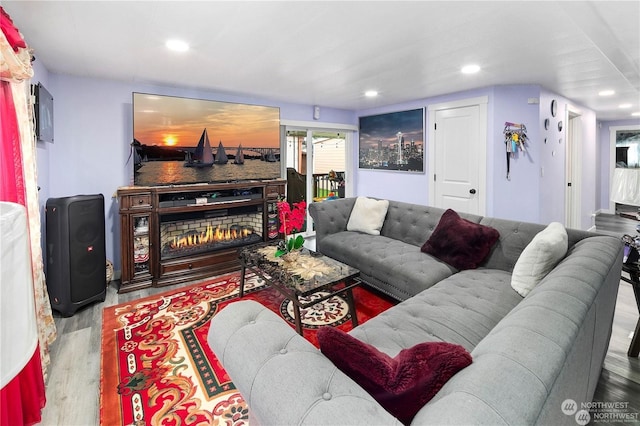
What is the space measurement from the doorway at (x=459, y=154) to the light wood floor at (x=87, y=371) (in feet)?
6.10

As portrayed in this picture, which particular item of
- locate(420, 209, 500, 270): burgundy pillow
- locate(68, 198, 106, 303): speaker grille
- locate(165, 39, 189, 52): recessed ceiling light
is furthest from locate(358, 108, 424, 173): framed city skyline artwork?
locate(68, 198, 106, 303): speaker grille

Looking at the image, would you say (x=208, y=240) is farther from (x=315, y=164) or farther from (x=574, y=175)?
(x=574, y=175)

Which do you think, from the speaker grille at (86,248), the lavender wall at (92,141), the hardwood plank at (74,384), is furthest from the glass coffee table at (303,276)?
the lavender wall at (92,141)

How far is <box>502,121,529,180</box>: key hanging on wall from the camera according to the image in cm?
384

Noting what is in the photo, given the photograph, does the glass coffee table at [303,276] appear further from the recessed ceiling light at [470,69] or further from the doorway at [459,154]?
the doorway at [459,154]

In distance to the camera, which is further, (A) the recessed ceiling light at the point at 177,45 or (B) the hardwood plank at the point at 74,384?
(A) the recessed ceiling light at the point at 177,45

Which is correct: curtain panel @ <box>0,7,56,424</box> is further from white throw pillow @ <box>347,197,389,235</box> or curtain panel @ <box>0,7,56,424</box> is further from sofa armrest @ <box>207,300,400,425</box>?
white throw pillow @ <box>347,197,389,235</box>

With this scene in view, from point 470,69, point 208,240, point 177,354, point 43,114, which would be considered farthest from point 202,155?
point 470,69

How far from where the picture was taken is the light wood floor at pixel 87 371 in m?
1.72

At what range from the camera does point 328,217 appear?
3.75 meters

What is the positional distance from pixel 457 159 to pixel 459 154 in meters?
0.07

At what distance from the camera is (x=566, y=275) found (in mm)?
1366

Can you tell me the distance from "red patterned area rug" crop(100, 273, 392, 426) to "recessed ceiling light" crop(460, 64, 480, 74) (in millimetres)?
2390

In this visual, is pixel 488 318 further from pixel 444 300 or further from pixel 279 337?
pixel 279 337
